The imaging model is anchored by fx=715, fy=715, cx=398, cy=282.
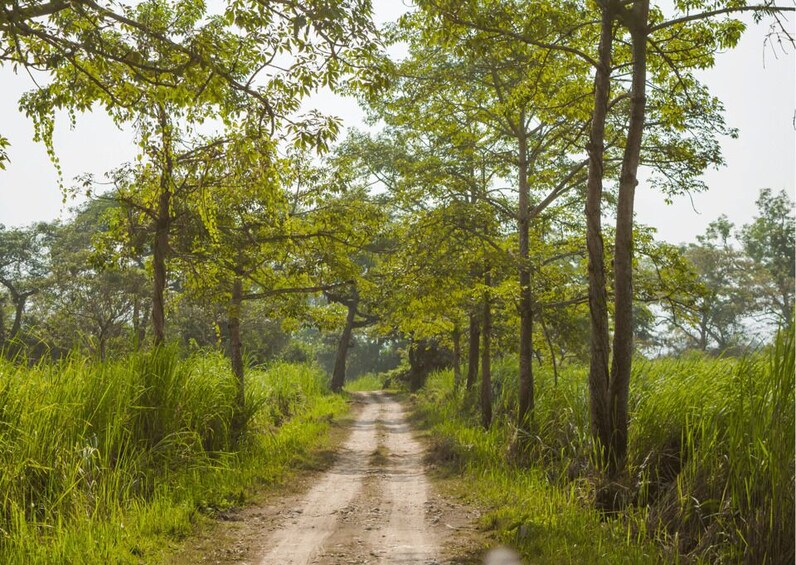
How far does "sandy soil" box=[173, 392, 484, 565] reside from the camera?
7238 millimetres

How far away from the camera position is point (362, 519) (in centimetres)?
902

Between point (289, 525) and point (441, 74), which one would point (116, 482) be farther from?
point (441, 74)

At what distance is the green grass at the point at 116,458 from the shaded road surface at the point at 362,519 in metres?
0.97

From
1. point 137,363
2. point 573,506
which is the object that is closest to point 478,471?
point 573,506

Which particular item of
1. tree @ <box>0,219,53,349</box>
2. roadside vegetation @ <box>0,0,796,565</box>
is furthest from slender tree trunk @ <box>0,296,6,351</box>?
roadside vegetation @ <box>0,0,796,565</box>

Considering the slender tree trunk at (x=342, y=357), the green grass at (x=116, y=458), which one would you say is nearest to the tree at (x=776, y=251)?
the slender tree trunk at (x=342, y=357)

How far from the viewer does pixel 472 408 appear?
1894cm

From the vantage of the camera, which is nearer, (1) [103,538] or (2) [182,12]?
(1) [103,538]

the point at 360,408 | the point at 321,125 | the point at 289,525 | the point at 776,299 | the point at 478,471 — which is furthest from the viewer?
the point at 776,299

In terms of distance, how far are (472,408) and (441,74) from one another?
9.10m

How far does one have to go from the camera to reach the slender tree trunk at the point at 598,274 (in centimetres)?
850

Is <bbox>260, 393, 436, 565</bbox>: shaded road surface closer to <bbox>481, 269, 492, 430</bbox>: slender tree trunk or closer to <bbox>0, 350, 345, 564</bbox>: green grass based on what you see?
<bbox>0, 350, 345, 564</bbox>: green grass

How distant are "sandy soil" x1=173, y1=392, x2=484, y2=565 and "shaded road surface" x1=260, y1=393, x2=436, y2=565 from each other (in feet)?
0.03

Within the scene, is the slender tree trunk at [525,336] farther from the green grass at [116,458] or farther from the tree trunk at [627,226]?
the tree trunk at [627,226]
